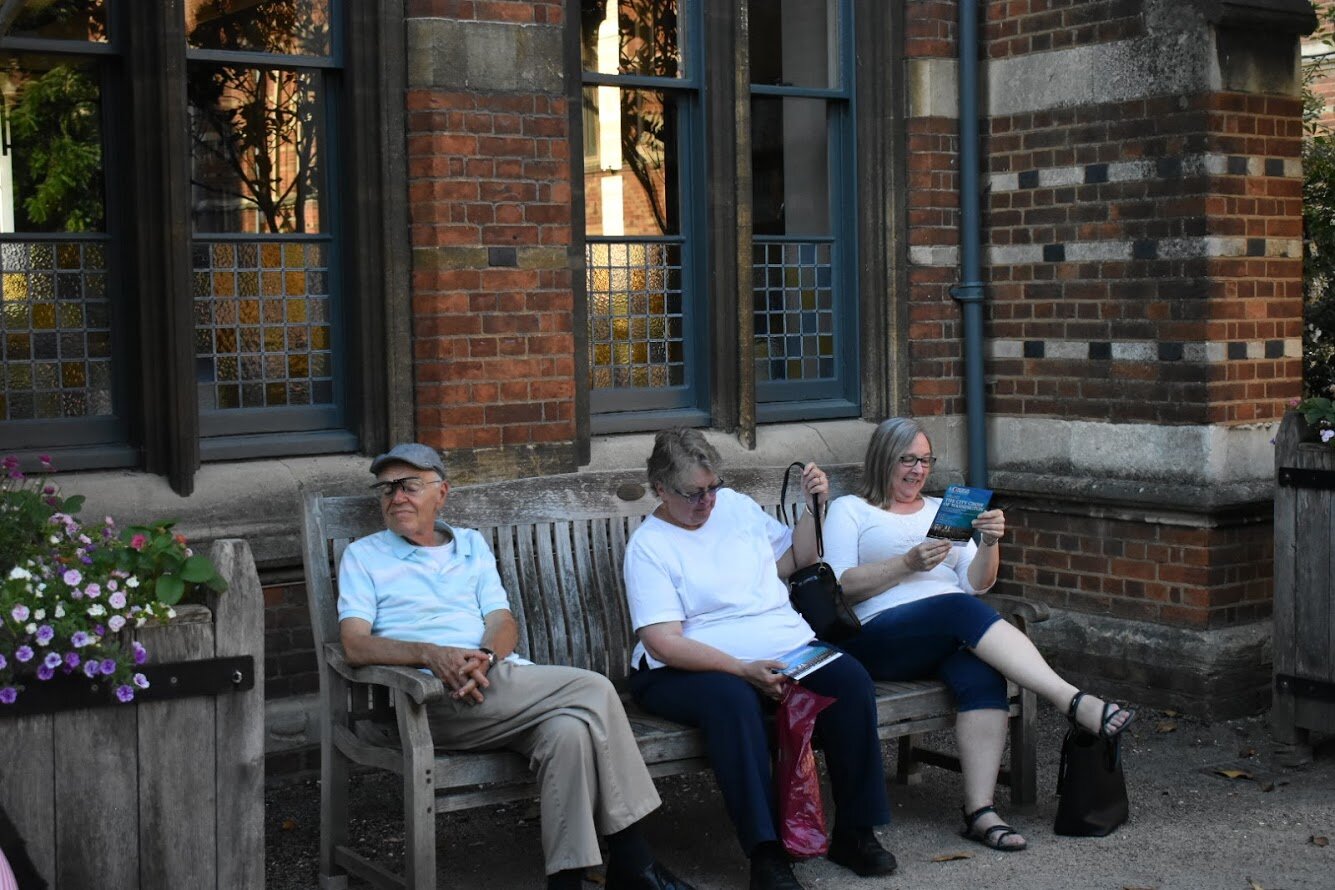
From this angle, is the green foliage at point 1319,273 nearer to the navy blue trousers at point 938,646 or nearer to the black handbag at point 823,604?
the navy blue trousers at point 938,646

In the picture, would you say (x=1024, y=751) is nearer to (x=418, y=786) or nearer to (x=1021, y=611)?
(x=1021, y=611)

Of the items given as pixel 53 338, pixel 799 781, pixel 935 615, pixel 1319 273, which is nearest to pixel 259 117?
pixel 53 338

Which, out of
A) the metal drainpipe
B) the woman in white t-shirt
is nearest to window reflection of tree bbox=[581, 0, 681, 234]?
the metal drainpipe

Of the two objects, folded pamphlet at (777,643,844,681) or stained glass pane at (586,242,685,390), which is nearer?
folded pamphlet at (777,643,844,681)

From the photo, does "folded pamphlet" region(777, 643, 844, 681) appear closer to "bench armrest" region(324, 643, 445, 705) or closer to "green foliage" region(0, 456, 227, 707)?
"bench armrest" region(324, 643, 445, 705)

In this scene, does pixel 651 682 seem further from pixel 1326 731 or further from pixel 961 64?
pixel 961 64

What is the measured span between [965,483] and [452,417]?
8.88ft

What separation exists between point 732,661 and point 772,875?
643 mm

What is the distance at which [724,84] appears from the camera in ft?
25.7

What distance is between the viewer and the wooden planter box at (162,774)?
13.9 feet

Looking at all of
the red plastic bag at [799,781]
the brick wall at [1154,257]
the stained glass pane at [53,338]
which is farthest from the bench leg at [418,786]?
the brick wall at [1154,257]

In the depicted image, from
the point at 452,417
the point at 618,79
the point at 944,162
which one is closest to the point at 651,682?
the point at 452,417

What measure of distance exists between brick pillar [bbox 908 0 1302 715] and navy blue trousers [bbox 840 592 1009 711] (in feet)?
6.27

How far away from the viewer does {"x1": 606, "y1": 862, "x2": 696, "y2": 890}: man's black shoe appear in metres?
5.11
